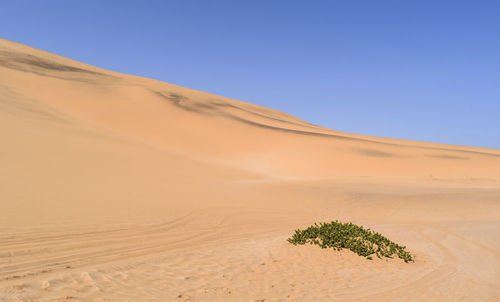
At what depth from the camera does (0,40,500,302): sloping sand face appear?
4988 mm

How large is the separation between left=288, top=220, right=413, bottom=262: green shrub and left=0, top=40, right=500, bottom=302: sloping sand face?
24cm

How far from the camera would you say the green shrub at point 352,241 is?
21.6 feet

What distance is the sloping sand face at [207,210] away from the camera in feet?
16.4

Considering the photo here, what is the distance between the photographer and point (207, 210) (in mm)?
10953

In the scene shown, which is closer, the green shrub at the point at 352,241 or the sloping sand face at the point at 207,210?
the sloping sand face at the point at 207,210

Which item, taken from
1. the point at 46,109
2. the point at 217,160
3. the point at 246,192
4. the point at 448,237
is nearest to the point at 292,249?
the point at 448,237

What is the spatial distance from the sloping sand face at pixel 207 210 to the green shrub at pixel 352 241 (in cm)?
24

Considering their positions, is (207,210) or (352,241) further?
(207,210)

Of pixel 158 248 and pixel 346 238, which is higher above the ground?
pixel 346 238

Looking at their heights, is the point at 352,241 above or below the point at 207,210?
above

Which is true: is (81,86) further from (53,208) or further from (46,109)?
(53,208)

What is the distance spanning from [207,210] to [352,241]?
5.41 m

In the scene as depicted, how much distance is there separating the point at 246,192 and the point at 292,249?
7.44m

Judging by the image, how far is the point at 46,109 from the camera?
72.1 feet
